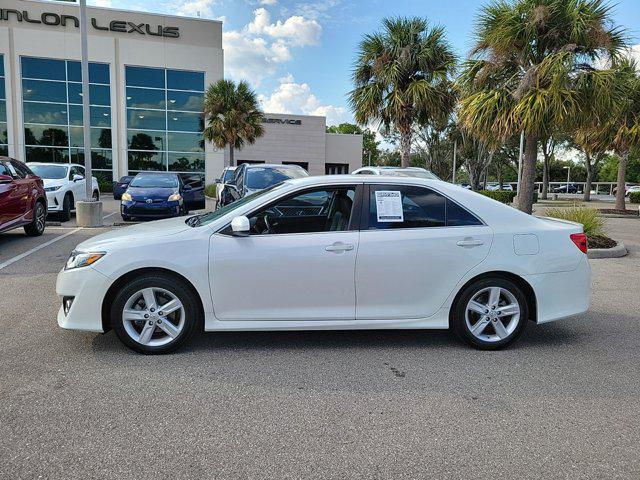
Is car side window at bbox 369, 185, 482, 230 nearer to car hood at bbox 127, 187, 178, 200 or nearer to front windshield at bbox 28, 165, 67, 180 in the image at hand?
car hood at bbox 127, 187, 178, 200

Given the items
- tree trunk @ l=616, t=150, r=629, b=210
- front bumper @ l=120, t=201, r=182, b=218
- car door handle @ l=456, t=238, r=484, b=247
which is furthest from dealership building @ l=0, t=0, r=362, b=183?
car door handle @ l=456, t=238, r=484, b=247

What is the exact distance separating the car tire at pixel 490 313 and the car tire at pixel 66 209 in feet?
41.1

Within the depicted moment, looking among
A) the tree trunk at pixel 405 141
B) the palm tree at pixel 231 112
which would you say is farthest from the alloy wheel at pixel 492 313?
the palm tree at pixel 231 112

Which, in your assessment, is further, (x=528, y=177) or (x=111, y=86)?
(x=111, y=86)

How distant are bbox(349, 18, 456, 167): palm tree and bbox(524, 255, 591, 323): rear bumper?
13.8m

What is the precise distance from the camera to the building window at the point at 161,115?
33.1m

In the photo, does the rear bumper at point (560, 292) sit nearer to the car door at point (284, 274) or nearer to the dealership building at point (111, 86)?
the car door at point (284, 274)

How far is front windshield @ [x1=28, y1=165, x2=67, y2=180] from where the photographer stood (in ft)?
44.7

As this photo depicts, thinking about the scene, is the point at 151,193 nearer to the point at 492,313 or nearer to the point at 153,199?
the point at 153,199

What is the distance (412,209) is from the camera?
14.5 ft

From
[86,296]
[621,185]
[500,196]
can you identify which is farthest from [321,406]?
[500,196]

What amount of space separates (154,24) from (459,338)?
1388 inches

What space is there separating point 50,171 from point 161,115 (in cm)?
2075

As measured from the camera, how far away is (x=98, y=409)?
324 centimetres
